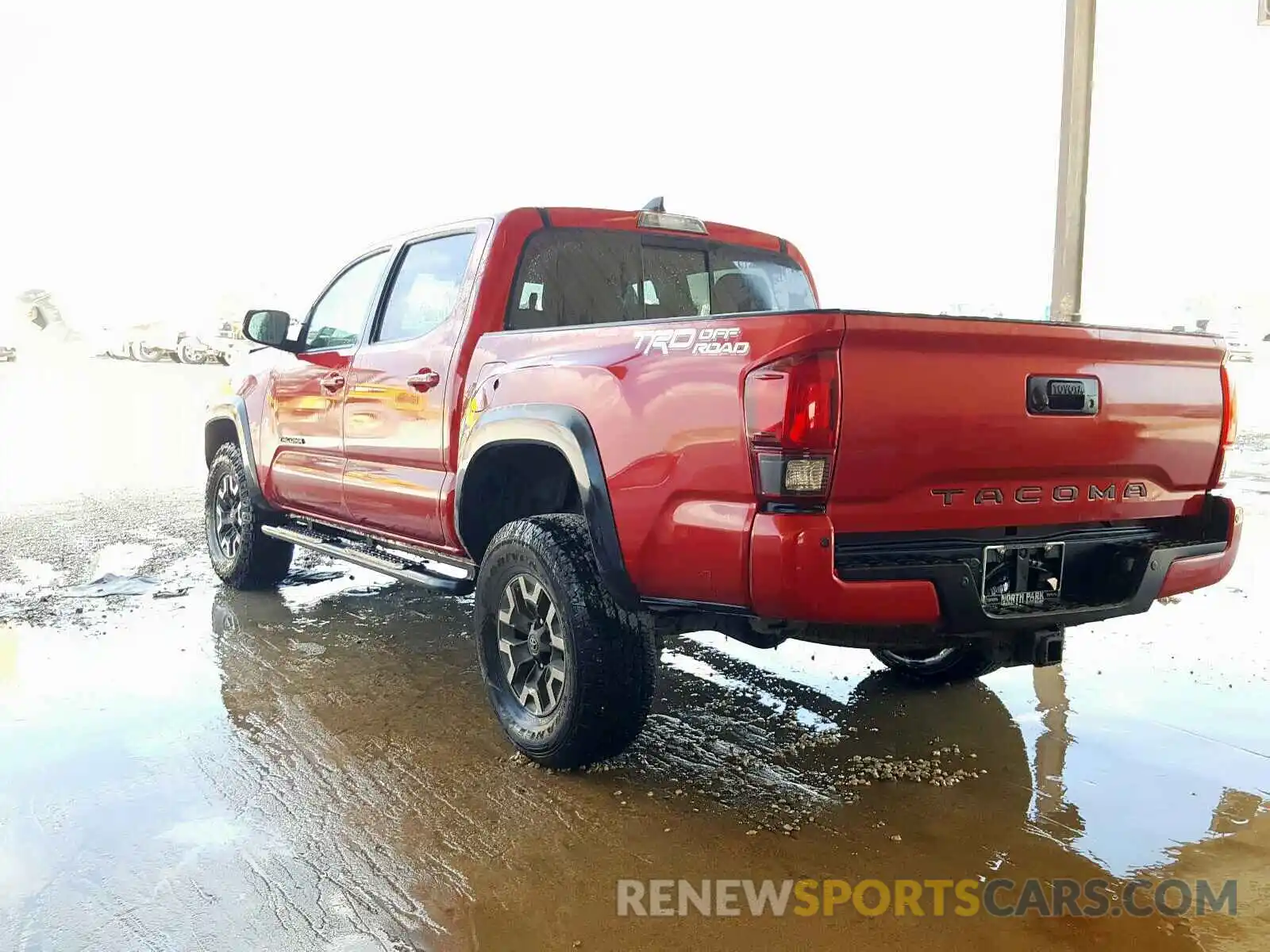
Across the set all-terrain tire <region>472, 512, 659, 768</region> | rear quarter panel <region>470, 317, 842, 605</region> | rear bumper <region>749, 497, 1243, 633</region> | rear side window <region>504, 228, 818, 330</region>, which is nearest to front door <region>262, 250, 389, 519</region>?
rear side window <region>504, 228, 818, 330</region>

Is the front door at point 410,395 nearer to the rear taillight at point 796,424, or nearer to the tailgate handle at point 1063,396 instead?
the rear taillight at point 796,424

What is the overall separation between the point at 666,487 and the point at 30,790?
2.21 metres

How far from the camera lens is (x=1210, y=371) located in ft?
10.4

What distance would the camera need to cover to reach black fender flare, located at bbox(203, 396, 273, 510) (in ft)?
18.0

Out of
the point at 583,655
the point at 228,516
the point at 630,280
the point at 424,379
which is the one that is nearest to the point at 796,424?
the point at 583,655

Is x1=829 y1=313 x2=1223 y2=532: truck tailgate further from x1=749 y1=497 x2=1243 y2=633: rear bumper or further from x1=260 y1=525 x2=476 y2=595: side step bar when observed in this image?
x1=260 y1=525 x2=476 y2=595: side step bar

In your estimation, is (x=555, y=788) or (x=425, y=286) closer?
(x=555, y=788)

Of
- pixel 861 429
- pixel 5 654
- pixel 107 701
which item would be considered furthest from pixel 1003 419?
pixel 5 654

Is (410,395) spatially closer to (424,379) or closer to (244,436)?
(424,379)

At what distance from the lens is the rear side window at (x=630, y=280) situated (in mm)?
3889

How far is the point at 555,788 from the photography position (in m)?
3.19

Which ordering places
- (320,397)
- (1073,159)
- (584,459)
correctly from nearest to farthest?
(584,459) → (320,397) → (1073,159)

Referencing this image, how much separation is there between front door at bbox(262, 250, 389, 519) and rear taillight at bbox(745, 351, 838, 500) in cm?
263

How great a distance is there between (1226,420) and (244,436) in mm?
4696
